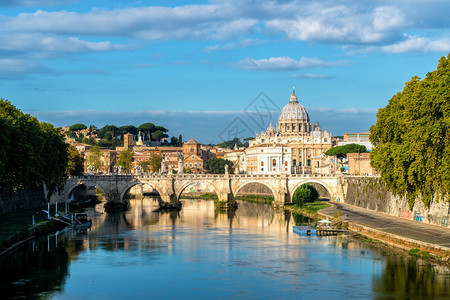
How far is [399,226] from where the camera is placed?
44406mm

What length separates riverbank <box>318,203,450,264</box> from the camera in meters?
34.7

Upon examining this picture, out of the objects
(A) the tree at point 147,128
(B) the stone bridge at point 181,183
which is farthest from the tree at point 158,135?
(B) the stone bridge at point 181,183

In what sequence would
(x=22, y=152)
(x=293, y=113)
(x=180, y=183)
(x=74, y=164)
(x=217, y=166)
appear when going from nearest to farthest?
(x=22, y=152)
(x=180, y=183)
(x=74, y=164)
(x=217, y=166)
(x=293, y=113)

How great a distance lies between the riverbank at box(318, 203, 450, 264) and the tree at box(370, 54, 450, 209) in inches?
73.0

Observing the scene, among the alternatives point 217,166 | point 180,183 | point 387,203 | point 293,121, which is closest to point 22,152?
point 387,203

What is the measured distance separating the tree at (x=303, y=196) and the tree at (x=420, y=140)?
74.1ft

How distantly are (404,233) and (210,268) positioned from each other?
1233 centimetres

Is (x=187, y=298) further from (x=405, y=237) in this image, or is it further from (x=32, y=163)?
(x=32, y=163)

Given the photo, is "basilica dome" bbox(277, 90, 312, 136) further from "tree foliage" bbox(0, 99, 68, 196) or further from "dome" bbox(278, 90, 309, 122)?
"tree foliage" bbox(0, 99, 68, 196)

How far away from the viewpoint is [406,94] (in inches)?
1770

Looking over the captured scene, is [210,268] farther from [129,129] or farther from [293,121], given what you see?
[129,129]

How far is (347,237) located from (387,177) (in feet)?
15.8

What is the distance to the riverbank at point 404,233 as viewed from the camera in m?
34.7

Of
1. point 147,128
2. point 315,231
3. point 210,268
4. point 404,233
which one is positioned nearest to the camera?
point 210,268
